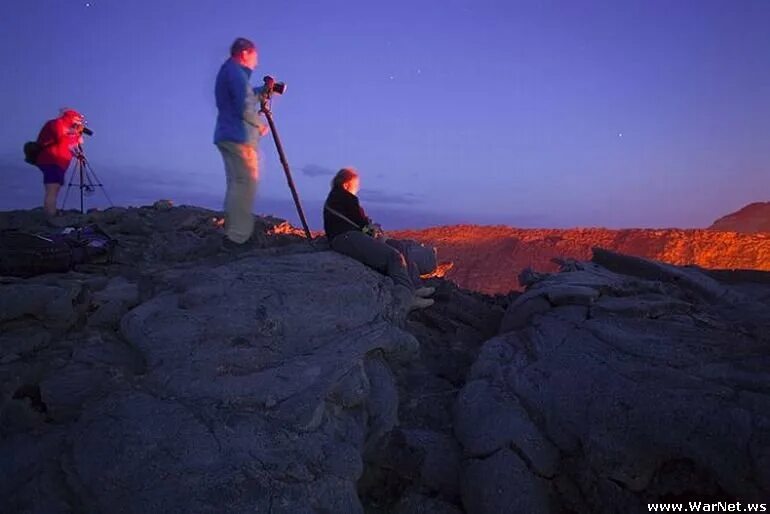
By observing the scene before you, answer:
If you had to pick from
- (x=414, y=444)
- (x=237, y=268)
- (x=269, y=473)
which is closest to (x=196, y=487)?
(x=269, y=473)

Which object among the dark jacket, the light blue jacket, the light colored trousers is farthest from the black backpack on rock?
the dark jacket

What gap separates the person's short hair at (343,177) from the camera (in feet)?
19.6

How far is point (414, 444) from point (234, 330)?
1592 millimetres

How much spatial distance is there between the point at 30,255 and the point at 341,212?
9.87 ft

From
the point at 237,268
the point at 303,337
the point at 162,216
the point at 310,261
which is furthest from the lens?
the point at 162,216

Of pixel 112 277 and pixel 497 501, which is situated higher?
pixel 112 277

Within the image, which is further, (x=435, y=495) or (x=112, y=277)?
(x=112, y=277)

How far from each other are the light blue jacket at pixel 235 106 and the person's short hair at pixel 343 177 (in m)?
1.02

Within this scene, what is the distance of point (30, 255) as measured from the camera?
4887 millimetres

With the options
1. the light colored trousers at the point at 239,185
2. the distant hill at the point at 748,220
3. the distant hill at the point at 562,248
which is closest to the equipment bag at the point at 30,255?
the light colored trousers at the point at 239,185

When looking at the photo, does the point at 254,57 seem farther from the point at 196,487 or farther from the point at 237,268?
the point at 196,487

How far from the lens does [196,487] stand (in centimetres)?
270

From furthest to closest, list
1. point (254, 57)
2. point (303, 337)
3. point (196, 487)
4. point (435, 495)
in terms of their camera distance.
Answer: point (254, 57) < point (303, 337) < point (435, 495) < point (196, 487)

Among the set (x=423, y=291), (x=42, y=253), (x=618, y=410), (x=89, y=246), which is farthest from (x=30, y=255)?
(x=618, y=410)
